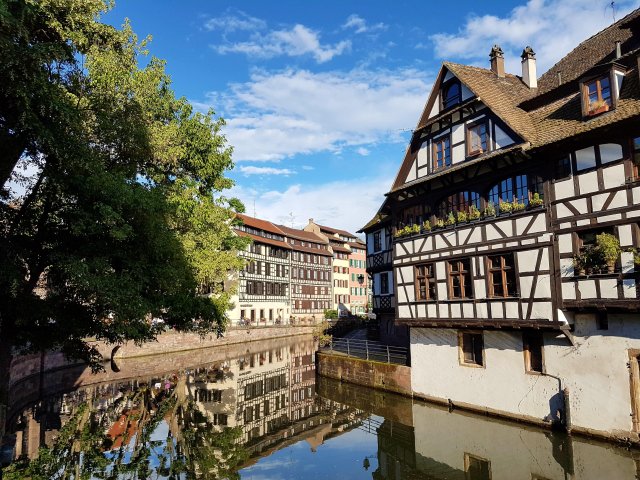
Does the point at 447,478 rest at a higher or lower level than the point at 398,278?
lower

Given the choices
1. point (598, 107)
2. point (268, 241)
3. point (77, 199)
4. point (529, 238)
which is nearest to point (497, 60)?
point (598, 107)

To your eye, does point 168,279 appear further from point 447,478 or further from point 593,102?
point 593,102

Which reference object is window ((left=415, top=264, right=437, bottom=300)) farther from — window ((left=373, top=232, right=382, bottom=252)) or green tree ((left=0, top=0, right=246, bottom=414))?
window ((left=373, top=232, right=382, bottom=252))

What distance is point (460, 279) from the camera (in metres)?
18.4

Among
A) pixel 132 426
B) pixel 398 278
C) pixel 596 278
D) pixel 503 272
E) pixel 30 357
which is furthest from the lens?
pixel 30 357

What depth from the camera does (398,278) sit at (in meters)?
21.6

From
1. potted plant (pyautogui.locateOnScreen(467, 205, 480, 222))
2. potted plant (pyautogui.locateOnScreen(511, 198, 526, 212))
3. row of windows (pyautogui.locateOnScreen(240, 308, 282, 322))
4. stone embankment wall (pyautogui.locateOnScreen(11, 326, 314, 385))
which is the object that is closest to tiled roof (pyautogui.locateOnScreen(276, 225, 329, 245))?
row of windows (pyautogui.locateOnScreen(240, 308, 282, 322))

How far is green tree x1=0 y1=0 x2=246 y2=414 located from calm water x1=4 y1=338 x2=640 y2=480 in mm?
3669

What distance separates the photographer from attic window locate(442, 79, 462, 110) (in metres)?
19.5

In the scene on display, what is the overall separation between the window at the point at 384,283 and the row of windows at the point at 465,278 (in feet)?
35.1

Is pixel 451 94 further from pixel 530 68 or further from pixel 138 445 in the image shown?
pixel 138 445

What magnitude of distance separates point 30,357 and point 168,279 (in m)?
17.4

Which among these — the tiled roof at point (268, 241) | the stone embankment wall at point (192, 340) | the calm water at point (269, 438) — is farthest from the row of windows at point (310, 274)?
the calm water at point (269, 438)

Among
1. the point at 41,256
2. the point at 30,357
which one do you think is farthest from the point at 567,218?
the point at 30,357
